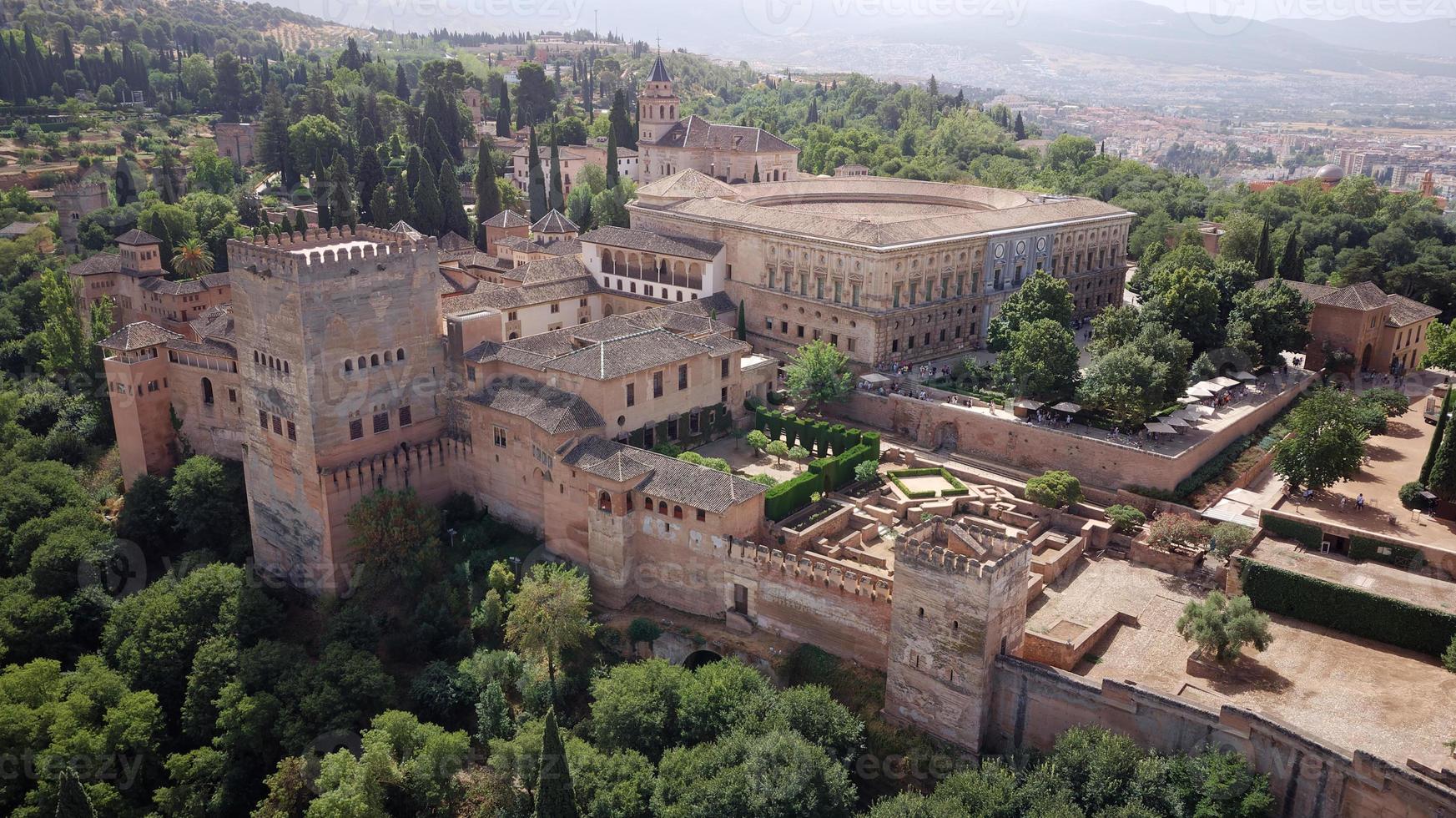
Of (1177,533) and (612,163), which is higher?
(612,163)

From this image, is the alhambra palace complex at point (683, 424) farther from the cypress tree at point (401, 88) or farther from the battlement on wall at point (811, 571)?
the cypress tree at point (401, 88)

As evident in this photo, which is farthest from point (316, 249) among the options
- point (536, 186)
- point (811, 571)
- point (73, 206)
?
point (73, 206)

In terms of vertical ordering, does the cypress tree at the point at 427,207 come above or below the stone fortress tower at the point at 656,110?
below

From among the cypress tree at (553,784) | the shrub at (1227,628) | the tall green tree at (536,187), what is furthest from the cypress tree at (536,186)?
the shrub at (1227,628)

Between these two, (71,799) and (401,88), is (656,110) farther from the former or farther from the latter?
(71,799)

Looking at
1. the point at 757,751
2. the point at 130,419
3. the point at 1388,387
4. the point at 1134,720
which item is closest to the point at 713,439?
the point at 757,751
